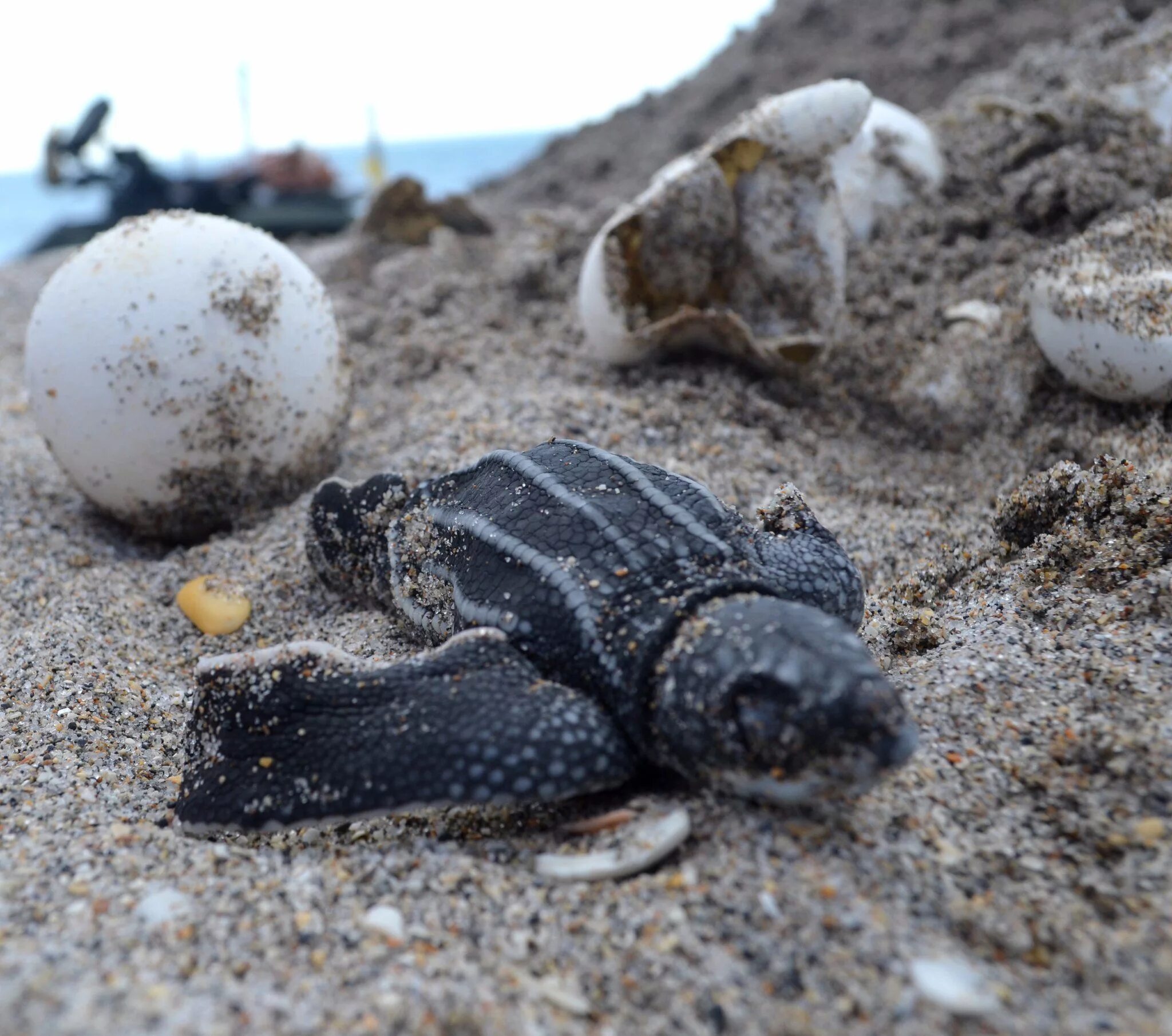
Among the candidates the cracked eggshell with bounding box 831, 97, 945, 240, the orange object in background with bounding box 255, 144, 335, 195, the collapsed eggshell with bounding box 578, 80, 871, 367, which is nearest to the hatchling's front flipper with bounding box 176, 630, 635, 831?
the collapsed eggshell with bounding box 578, 80, 871, 367

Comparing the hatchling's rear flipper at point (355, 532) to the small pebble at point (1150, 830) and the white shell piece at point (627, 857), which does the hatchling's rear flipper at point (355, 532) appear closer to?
the white shell piece at point (627, 857)

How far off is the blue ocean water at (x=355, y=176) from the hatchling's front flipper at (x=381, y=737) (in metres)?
5.30

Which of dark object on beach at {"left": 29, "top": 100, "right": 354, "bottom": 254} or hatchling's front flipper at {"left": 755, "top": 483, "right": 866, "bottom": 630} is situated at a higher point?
dark object on beach at {"left": 29, "top": 100, "right": 354, "bottom": 254}

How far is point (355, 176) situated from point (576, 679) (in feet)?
93.1

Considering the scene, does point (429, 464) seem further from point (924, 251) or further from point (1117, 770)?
point (924, 251)

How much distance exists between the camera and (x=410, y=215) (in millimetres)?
4547

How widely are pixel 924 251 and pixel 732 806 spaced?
90.8 inches

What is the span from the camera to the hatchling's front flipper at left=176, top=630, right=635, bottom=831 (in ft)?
3.71

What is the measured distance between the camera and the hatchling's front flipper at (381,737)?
113 cm

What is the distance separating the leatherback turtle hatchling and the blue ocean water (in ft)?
16.9

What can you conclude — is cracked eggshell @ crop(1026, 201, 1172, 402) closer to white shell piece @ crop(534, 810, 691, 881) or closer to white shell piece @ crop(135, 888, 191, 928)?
white shell piece @ crop(534, 810, 691, 881)

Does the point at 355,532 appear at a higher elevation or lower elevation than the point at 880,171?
lower

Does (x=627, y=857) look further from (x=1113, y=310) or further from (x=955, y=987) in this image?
(x=1113, y=310)

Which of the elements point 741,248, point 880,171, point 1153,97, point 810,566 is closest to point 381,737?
point 810,566
